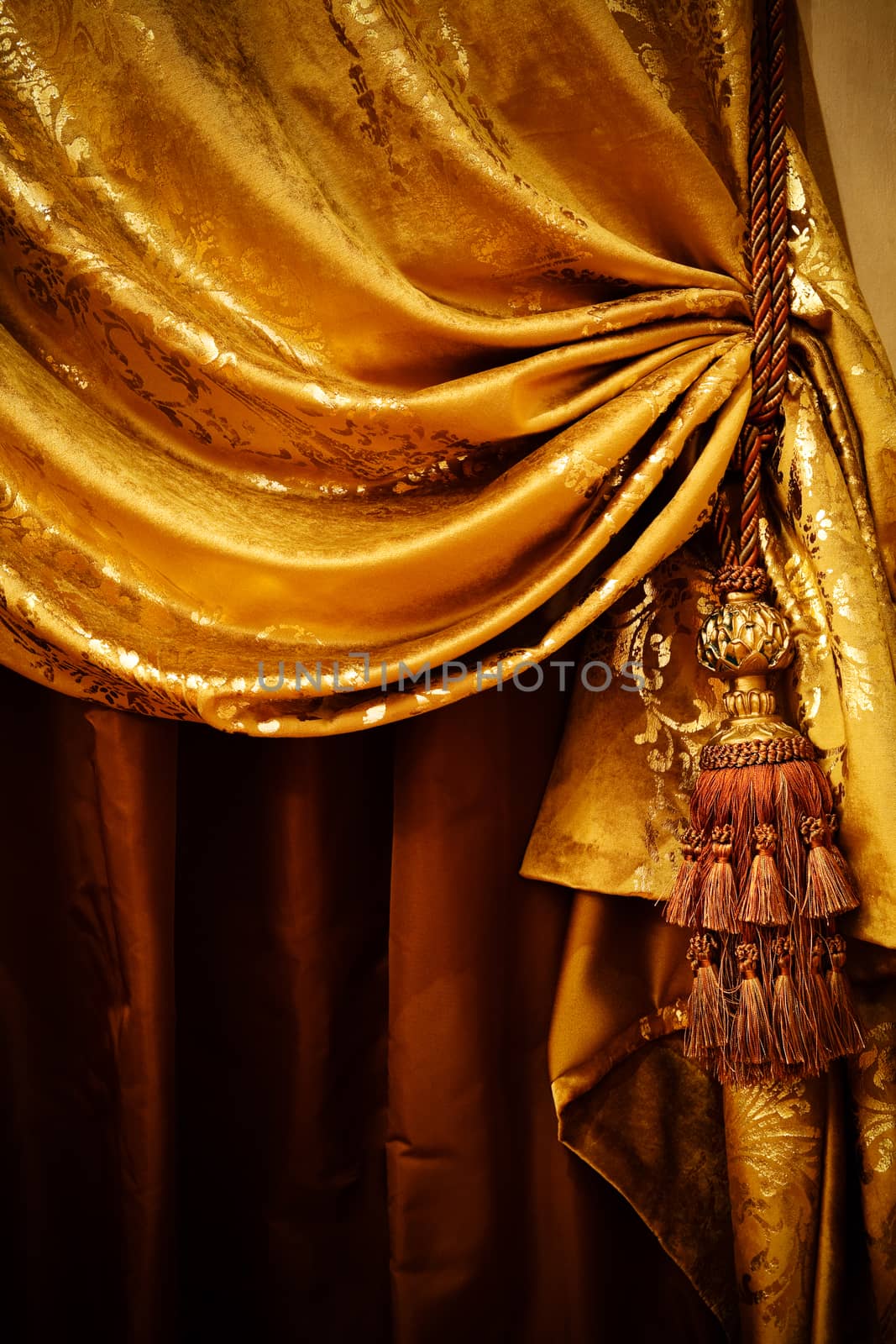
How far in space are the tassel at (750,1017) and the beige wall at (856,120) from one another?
1.86 feet

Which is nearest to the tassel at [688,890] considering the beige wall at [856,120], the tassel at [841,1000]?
→ the tassel at [841,1000]

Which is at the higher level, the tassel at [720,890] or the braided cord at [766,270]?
the braided cord at [766,270]

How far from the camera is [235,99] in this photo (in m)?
0.81

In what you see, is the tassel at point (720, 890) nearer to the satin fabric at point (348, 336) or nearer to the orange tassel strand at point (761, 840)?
the orange tassel strand at point (761, 840)

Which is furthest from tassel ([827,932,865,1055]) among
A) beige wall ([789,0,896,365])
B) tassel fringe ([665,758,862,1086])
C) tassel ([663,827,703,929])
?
beige wall ([789,0,896,365])

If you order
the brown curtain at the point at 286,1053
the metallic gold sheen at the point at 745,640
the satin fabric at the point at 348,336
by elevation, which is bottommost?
the brown curtain at the point at 286,1053

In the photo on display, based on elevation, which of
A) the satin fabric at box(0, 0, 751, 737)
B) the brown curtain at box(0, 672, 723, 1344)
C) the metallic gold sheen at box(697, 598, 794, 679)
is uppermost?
the satin fabric at box(0, 0, 751, 737)

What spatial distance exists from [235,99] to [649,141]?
0.36 meters

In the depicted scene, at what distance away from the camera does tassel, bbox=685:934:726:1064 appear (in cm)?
72

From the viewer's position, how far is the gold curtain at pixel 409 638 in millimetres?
773

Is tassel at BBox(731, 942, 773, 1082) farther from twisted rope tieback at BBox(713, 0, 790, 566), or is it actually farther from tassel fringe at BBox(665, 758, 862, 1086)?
twisted rope tieback at BBox(713, 0, 790, 566)

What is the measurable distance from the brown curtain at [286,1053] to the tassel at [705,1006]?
0.67 feet

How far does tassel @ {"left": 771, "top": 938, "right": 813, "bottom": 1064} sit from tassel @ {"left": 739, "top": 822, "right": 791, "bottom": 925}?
32mm

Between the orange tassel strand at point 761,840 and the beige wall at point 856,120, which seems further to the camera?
the beige wall at point 856,120
